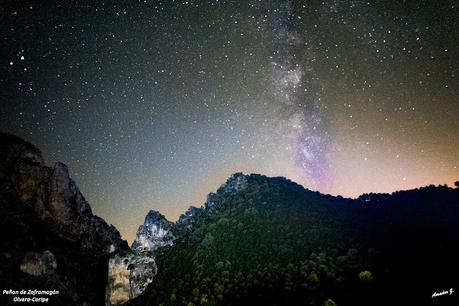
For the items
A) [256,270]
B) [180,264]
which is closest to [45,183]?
[180,264]

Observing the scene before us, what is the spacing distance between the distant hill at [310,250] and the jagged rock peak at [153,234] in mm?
2358

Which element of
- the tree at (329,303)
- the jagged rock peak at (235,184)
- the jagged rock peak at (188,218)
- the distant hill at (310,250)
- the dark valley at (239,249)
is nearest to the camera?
the tree at (329,303)

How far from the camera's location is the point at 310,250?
69812 millimetres

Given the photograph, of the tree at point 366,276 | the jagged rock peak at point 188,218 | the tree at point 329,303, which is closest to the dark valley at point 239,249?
the tree at point 366,276

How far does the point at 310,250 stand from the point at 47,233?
182 ft

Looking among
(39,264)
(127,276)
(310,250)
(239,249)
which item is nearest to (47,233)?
(39,264)

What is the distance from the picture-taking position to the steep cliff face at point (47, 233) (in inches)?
2202

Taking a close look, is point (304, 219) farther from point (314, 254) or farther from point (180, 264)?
point (180, 264)

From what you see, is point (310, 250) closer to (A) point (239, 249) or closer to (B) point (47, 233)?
(A) point (239, 249)

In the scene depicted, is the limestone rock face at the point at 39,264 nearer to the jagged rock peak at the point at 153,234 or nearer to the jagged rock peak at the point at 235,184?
the jagged rock peak at the point at 153,234

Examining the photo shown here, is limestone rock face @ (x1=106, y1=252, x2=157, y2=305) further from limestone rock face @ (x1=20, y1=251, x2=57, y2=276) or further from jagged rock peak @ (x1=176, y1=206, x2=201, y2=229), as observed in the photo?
jagged rock peak @ (x1=176, y1=206, x2=201, y2=229)
